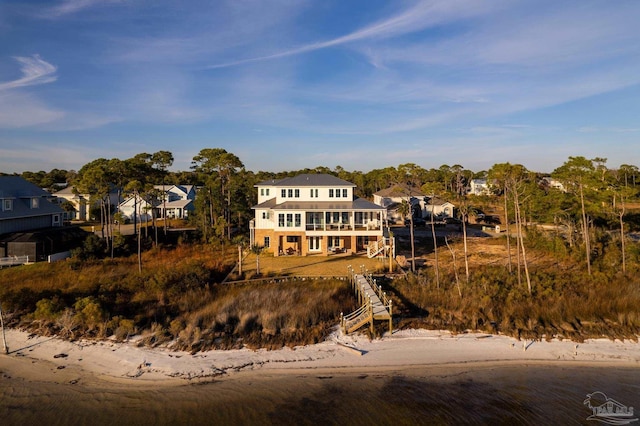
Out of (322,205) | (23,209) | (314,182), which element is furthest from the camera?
(314,182)

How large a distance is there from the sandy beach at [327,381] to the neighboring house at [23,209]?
68.8 ft

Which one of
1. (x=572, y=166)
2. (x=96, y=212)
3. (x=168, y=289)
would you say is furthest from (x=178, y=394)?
(x=96, y=212)

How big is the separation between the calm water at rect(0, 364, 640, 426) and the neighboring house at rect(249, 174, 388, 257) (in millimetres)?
17766

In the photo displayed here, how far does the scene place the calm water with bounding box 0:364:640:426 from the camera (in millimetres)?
13258

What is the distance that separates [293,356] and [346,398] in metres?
3.82

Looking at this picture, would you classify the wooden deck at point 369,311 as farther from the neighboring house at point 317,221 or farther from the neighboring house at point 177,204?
the neighboring house at point 177,204

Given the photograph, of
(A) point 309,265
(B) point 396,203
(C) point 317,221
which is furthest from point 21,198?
(B) point 396,203

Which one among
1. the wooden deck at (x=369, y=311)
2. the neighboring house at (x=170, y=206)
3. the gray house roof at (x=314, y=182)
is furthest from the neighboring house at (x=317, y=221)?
the neighboring house at (x=170, y=206)

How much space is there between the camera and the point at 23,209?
3609 centimetres

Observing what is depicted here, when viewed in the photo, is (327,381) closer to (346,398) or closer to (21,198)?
(346,398)

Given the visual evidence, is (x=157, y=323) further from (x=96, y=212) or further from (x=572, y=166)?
(x=96, y=212)

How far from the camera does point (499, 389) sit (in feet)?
49.0

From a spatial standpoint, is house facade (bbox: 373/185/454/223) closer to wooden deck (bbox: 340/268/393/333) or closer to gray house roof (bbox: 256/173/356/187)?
gray house roof (bbox: 256/173/356/187)

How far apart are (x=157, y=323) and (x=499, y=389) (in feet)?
58.5
